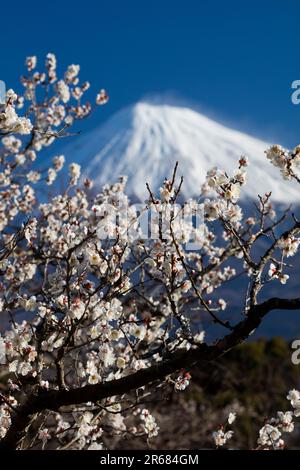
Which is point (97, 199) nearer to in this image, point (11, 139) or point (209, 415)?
point (11, 139)

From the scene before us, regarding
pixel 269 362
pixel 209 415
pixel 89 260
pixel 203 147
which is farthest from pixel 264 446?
pixel 203 147

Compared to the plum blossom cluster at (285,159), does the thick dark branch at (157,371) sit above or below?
below

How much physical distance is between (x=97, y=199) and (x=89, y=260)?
3.55 m

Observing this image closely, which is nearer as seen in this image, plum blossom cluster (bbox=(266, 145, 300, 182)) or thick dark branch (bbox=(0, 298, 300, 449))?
thick dark branch (bbox=(0, 298, 300, 449))

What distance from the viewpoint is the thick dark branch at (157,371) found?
2969 mm

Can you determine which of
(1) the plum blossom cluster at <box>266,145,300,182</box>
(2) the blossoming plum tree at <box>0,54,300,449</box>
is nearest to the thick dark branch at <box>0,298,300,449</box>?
(2) the blossoming plum tree at <box>0,54,300,449</box>

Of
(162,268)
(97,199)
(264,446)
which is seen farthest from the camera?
(97,199)

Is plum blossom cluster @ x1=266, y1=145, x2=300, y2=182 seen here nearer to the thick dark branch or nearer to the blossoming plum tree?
the blossoming plum tree

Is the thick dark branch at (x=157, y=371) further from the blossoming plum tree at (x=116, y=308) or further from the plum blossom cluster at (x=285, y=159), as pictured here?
the plum blossom cluster at (x=285, y=159)

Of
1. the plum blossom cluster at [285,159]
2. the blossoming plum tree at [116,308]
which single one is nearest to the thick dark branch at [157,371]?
the blossoming plum tree at [116,308]

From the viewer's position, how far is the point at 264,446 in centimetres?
574

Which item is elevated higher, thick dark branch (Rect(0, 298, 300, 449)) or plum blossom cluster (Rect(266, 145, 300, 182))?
plum blossom cluster (Rect(266, 145, 300, 182))

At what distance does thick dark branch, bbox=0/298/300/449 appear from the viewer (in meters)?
2.97

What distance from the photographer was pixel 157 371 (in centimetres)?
314
